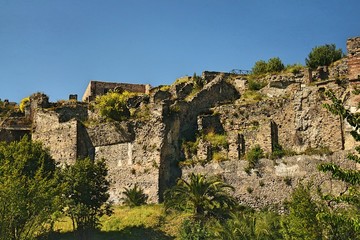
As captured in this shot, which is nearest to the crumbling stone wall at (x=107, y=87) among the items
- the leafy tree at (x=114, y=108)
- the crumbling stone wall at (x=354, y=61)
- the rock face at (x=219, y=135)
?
the rock face at (x=219, y=135)

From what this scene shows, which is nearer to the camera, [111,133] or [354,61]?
[354,61]

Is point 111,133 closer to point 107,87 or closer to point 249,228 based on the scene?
point 249,228

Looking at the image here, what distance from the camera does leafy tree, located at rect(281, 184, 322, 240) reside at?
24.0m

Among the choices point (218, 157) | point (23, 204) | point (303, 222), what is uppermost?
point (218, 157)

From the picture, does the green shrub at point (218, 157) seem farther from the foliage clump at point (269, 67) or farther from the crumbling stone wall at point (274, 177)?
the foliage clump at point (269, 67)

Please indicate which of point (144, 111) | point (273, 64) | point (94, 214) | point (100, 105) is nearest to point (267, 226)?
point (94, 214)

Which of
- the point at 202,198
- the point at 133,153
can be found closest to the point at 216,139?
the point at 133,153

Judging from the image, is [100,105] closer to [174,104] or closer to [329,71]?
[174,104]

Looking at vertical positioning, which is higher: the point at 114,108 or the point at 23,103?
the point at 23,103

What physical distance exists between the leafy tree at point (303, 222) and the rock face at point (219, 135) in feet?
24.6

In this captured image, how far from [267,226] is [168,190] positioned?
25.5ft

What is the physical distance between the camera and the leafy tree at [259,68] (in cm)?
5134

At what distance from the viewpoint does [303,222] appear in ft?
80.5

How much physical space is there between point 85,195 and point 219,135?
34.5 feet
